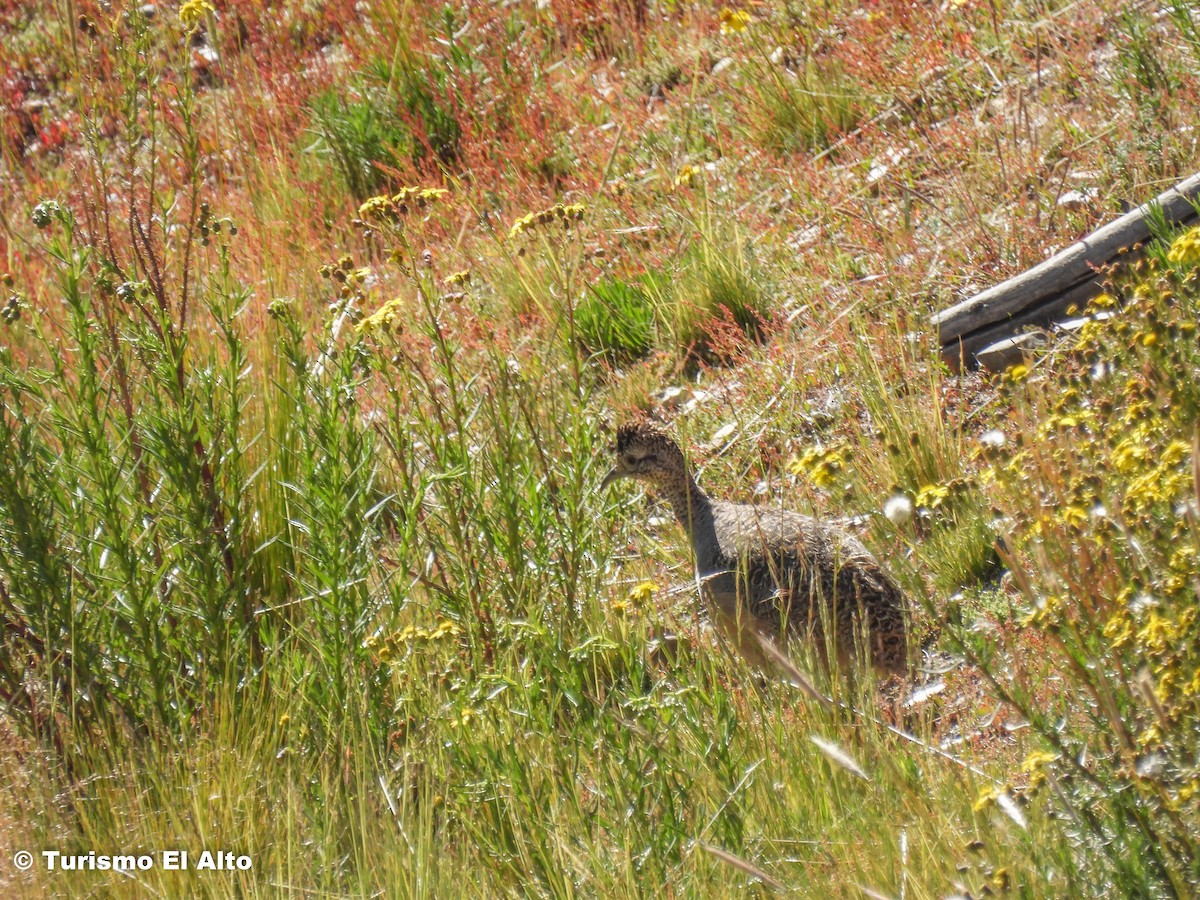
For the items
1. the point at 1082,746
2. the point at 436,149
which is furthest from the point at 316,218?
the point at 1082,746

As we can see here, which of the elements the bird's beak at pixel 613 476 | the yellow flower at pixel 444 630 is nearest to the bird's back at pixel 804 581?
the bird's beak at pixel 613 476

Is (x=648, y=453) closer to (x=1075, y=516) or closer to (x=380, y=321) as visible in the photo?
(x=380, y=321)

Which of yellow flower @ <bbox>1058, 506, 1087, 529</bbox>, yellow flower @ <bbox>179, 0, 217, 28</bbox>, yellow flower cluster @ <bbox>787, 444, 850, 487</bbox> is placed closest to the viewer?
yellow flower @ <bbox>1058, 506, 1087, 529</bbox>

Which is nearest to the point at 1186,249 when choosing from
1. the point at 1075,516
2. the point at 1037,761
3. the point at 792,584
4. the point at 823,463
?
the point at 1075,516

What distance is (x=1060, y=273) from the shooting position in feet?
18.0

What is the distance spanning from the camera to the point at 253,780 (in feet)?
12.8

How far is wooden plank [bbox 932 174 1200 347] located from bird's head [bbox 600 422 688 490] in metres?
1.33

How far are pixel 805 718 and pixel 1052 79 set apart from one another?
15.6 ft

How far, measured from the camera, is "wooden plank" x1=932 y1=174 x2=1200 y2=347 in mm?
5293

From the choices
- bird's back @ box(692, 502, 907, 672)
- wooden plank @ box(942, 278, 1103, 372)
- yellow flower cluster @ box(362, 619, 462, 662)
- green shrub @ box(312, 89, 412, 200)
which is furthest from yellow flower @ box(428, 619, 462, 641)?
green shrub @ box(312, 89, 412, 200)

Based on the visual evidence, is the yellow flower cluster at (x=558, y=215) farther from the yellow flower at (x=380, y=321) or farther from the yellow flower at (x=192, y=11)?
the yellow flower at (x=192, y=11)

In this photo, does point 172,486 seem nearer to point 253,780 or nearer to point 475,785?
point 253,780

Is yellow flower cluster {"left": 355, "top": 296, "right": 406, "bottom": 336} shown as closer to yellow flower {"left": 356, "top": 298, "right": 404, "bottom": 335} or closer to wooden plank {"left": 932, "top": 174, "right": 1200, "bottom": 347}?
yellow flower {"left": 356, "top": 298, "right": 404, "bottom": 335}

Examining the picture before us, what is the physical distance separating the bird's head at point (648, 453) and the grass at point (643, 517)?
33cm
